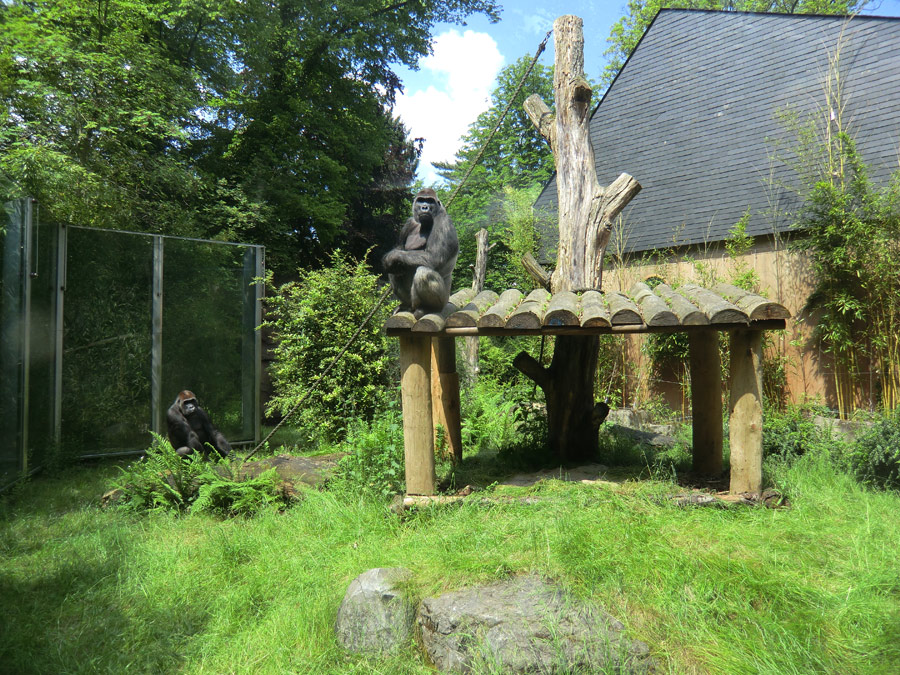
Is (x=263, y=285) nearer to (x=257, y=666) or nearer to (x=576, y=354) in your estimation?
(x=576, y=354)

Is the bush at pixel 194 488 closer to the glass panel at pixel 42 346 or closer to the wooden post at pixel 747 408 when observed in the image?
the glass panel at pixel 42 346

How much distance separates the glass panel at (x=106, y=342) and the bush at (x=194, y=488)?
226 centimetres

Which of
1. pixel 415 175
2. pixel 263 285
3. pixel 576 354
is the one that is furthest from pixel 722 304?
pixel 415 175

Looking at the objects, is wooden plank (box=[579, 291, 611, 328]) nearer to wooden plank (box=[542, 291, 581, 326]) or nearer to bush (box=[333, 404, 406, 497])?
wooden plank (box=[542, 291, 581, 326])

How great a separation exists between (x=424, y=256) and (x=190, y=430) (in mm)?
3199

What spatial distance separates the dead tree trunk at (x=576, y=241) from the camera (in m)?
5.60

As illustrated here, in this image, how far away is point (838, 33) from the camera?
9.00 m

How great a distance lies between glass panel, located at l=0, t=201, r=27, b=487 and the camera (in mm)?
5746

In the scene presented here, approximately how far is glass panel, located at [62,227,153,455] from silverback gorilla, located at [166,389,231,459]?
1937 mm

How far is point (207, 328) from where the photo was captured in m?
8.12

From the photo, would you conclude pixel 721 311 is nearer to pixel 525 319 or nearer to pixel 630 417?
pixel 525 319

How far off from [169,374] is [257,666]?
5.68 metres

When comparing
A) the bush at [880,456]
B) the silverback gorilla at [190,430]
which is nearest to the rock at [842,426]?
the bush at [880,456]

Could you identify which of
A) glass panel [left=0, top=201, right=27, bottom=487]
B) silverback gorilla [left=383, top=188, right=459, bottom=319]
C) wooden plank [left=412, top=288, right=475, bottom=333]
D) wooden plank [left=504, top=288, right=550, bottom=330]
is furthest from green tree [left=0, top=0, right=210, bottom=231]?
wooden plank [left=504, top=288, right=550, bottom=330]
